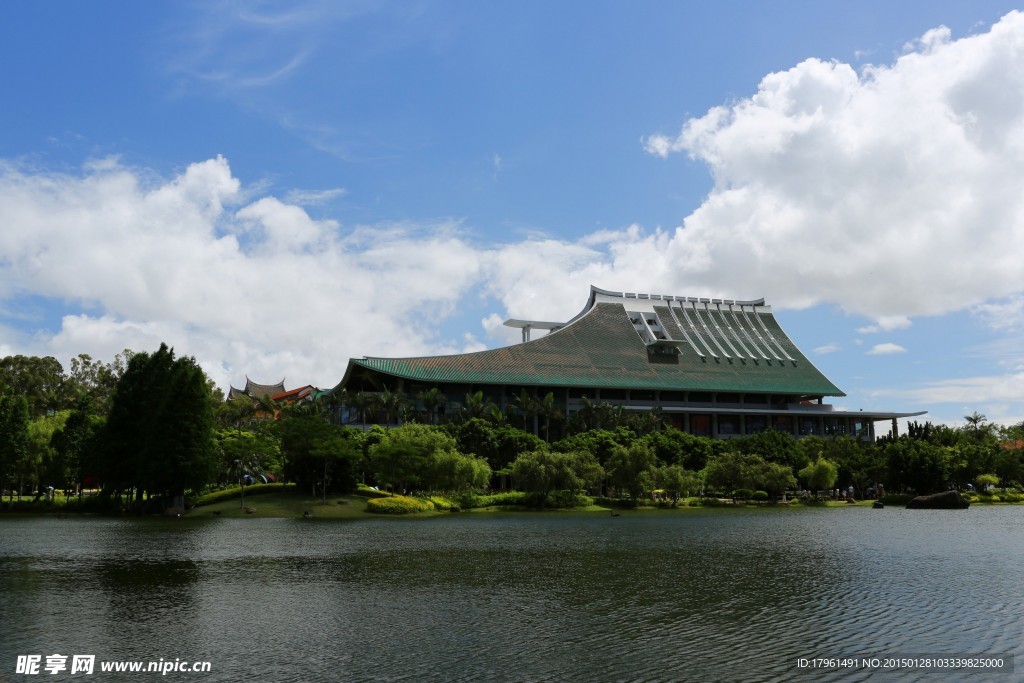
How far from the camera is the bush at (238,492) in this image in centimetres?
5916

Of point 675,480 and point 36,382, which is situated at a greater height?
point 36,382

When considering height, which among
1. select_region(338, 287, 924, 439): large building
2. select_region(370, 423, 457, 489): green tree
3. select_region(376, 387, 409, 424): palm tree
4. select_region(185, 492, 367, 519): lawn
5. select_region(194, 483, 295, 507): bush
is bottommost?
select_region(185, 492, 367, 519): lawn

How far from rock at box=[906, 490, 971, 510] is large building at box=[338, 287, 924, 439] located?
140 ft

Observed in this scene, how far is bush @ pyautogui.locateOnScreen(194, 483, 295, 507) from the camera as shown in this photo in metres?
59.2

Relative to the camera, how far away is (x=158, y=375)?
60156 millimetres

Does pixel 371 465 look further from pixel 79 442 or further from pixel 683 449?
pixel 683 449

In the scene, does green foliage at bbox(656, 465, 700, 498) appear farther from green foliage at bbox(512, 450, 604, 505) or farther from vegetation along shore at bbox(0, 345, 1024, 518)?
green foliage at bbox(512, 450, 604, 505)

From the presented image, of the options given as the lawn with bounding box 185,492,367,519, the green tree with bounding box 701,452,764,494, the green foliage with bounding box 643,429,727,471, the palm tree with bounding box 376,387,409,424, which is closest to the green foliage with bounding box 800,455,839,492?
the green tree with bounding box 701,452,764,494

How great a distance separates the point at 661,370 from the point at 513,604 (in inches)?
3800

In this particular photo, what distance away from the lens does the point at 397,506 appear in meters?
54.3

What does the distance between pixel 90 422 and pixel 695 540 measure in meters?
48.0

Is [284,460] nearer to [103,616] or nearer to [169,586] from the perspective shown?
[169,586]

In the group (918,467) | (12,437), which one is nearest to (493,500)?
(12,437)

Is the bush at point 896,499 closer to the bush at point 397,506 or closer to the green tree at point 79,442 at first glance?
the bush at point 397,506
